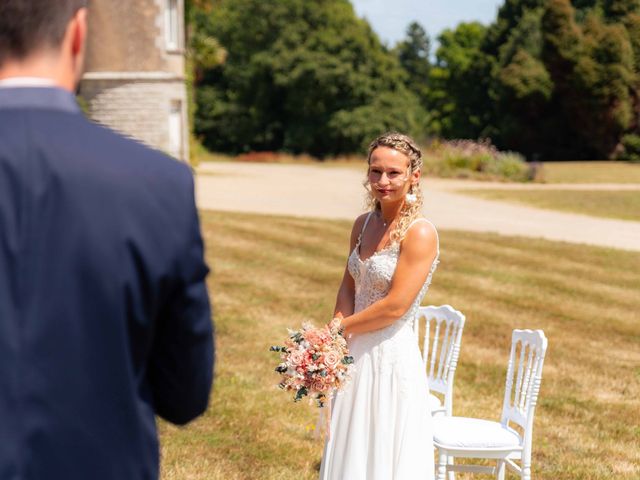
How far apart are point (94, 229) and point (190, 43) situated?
43862 mm

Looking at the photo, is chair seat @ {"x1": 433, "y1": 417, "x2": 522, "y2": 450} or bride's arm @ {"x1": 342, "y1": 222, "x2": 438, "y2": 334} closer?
bride's arm @ {"x1": 342, "y1": 222, "x2": 438, "y2": 334}

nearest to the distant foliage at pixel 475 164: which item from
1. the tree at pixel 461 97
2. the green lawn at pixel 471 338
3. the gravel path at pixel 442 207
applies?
the gravel path at pixel 442 207

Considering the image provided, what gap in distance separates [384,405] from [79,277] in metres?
3.10

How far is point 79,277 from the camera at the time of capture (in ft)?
5.69

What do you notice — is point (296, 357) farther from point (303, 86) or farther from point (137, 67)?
point (303, 86)

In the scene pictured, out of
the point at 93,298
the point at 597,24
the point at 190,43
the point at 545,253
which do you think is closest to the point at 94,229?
the point at 93,298

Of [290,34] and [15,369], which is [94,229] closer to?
[15,369]

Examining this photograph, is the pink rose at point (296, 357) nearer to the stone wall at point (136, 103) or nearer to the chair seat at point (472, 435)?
the chair seat at point (472, 435)

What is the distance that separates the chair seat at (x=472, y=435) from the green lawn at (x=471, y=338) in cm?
126

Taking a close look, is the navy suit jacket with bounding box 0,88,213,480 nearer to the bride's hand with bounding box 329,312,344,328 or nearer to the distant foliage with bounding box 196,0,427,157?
the bride's hand with bounding box 329,312,344,328

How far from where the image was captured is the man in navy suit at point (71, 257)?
1.72 meters

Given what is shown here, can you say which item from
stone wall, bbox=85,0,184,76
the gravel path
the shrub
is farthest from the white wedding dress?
the shrub

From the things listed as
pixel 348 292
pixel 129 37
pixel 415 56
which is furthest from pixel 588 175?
pixel 415 56

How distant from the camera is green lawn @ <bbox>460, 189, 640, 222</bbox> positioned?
2278 cm
